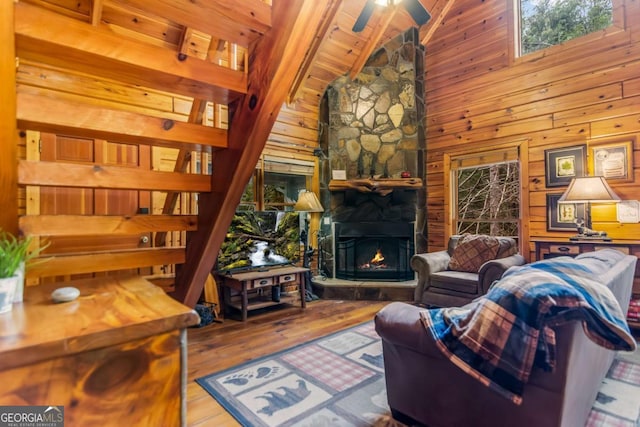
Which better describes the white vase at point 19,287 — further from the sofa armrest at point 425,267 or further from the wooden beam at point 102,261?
the sofa armrest at point 425,267

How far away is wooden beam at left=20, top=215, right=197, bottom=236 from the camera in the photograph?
1.47m

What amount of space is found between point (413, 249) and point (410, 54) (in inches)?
117

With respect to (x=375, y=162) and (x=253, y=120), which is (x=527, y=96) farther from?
(x=253, y=120)

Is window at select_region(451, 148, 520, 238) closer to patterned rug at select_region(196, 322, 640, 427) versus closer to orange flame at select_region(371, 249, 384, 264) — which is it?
orange flame at select_region(371, 249, 384, 264)

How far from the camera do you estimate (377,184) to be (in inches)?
186

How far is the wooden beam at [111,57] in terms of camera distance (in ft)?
3.52

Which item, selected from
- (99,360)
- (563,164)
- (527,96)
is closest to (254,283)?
(99,360)

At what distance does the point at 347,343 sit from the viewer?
117 inches

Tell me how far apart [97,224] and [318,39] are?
3.72 meters

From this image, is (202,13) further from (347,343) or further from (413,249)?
(413,249)

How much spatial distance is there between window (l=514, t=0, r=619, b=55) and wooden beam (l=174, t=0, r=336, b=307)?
4.15 m

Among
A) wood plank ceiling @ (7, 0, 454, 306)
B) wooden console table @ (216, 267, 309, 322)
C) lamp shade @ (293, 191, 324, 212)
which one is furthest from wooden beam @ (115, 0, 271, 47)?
lamp shade @ (293, 191, 324, 212)

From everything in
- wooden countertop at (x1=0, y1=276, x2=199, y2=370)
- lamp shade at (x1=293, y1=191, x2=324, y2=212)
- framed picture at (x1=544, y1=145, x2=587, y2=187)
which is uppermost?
framed picture at (x1=544, y1=145, x2=587, y2=187)

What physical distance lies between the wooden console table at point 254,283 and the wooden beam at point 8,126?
247 centimetres
